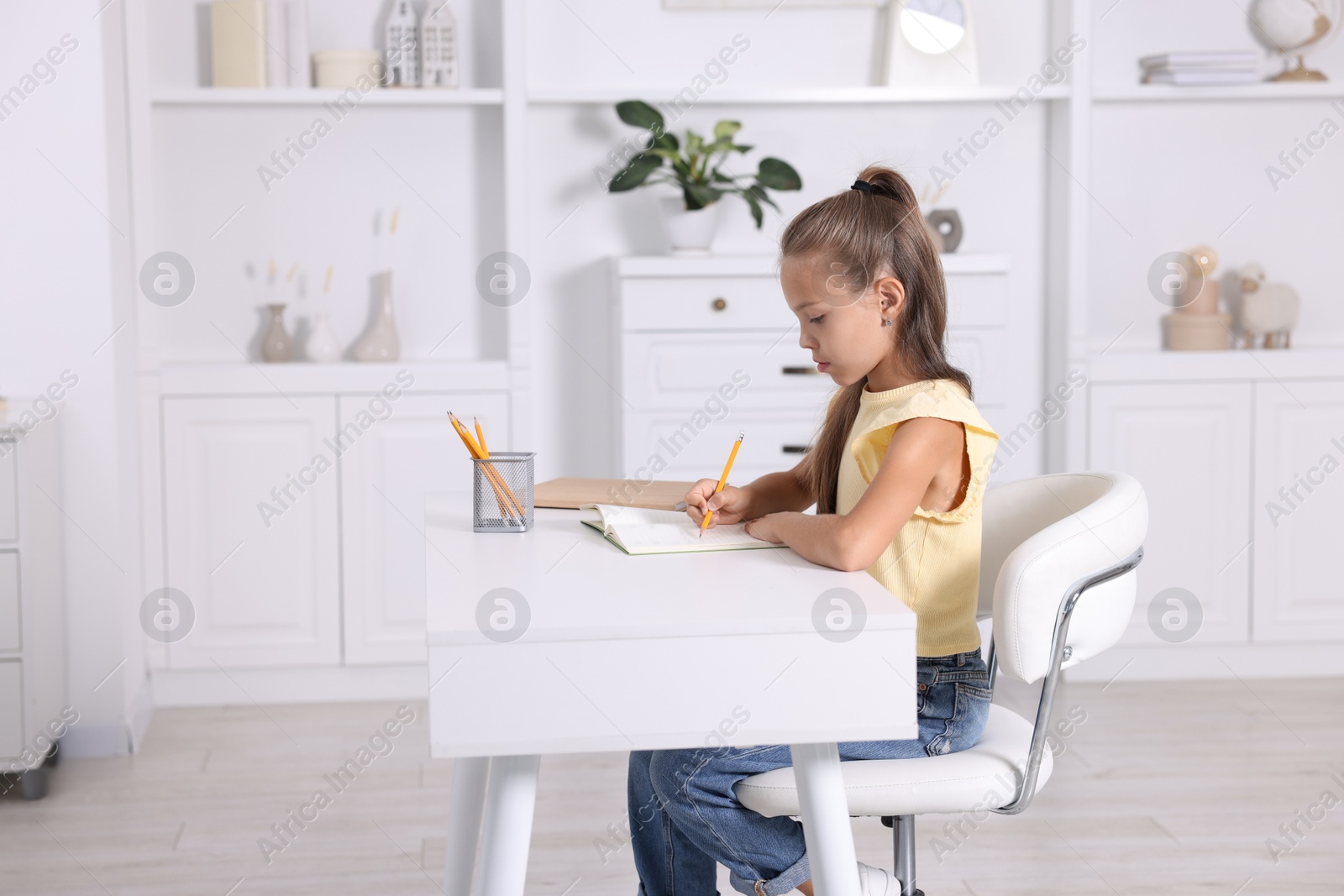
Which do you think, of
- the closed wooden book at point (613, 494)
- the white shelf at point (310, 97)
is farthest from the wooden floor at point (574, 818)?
the white shelf at point (310, 97)

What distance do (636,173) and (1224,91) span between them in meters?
1.50

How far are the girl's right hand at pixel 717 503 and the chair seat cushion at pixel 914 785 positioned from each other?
0.35 meters

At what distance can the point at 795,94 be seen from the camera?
305 cm

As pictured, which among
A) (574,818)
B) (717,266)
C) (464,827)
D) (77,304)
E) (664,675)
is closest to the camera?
(664,675)

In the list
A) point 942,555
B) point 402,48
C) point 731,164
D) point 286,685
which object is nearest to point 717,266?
point 731,164

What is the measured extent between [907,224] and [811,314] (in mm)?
153

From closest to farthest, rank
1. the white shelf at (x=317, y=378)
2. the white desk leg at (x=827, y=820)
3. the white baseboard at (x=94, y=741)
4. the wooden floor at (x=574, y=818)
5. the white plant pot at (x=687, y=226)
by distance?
the white desk leg at (x=827, y=820) → the wooden floor at (x=574, y=818) → the white baseboard at (x=94, y=741) → the white shelf at (x=317, y=378) → the white plant pot at (x=687, y=226)

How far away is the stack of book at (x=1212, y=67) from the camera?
3.12 meters

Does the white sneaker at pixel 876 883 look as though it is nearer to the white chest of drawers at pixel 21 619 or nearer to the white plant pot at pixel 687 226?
the white chest of drawers at pixel 21 619

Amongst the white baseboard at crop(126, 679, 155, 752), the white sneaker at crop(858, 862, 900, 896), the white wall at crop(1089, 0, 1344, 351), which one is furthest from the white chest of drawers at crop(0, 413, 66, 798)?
the white wall at crop(1089, 0, 1344, 351)

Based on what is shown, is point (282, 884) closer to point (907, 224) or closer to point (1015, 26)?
point (907, 224)

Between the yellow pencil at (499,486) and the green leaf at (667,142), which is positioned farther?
the green leaf at (667,142)

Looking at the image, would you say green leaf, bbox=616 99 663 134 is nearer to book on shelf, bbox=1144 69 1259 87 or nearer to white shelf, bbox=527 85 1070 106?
white shelf, bbox=527 85 1070 106

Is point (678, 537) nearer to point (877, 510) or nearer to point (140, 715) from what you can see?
point (877, 510)
